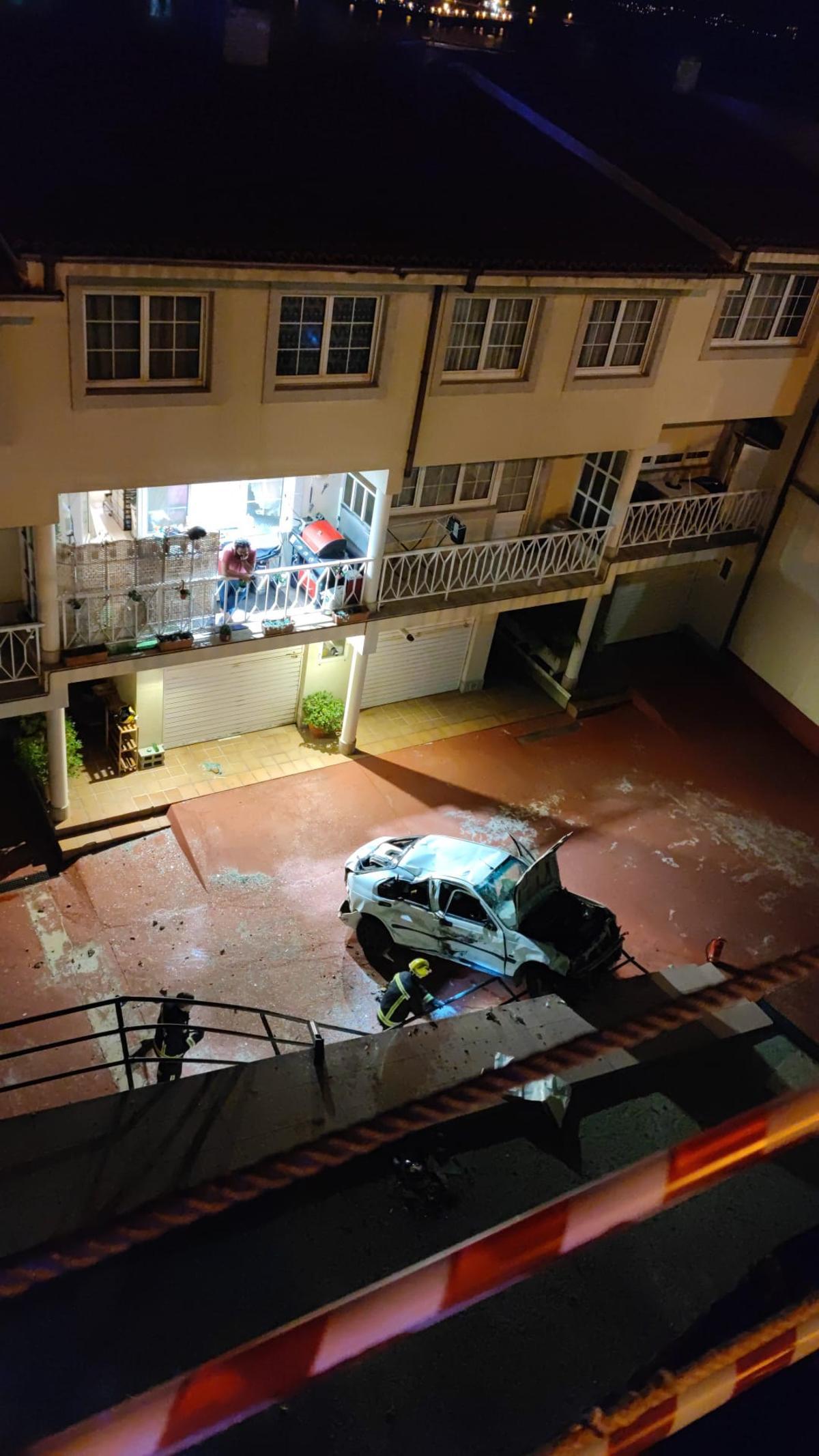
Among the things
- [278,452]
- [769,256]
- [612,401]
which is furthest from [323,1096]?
[769,256]

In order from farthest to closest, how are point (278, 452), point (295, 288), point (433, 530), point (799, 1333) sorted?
point (433, 530) → point (278, 452) → point (295, 288) → point (799, 1333)


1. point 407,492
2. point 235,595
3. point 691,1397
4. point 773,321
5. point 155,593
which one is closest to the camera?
point 691,1397

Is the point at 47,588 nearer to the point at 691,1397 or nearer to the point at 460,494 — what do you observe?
the point at 460,494

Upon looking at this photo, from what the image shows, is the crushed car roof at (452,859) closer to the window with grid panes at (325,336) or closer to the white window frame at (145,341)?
the window with grid panes at (325,336)

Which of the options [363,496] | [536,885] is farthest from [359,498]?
[536,885]

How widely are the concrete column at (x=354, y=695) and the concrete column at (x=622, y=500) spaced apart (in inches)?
209

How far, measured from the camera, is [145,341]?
13.1 metres

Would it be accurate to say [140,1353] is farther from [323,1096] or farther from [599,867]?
[599,867]

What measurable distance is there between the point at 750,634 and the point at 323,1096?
1678 cm

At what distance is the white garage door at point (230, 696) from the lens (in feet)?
58.6

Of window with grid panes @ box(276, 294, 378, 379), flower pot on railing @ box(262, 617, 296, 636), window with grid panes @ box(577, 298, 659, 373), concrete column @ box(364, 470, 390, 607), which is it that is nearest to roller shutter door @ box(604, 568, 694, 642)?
window with grid panes @ box(577, 298, 659, 373)

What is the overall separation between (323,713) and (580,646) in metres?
5.67

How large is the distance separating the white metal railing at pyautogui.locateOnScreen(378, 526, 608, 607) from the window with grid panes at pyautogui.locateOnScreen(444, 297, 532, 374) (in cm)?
305

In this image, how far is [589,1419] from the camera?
2.75m
